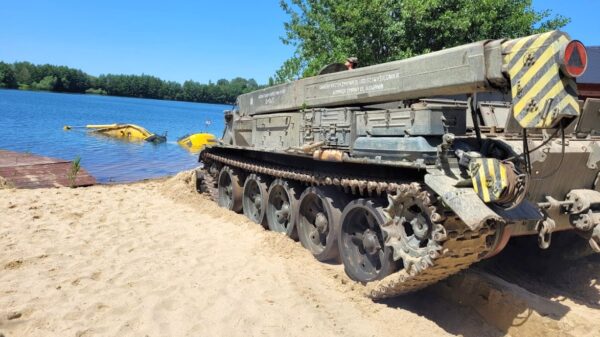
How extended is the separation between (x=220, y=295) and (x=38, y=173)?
10297mm

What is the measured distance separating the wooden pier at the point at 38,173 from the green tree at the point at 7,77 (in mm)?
95594

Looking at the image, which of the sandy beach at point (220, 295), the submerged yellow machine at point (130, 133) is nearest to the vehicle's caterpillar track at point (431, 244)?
the sandy beach at point (220, 295)

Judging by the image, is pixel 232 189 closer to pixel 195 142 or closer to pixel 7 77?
pixel 195 142

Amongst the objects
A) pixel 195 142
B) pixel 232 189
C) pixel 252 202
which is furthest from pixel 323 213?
pixel 195 142

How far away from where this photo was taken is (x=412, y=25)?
43.8ft

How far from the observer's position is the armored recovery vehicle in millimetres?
4156

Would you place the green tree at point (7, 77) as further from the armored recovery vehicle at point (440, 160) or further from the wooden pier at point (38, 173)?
the armored recovery vehicle at point (440, 160)

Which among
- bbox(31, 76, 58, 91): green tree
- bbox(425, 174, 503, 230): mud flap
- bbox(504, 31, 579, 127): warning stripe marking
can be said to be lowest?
bbox(425, 174, 503, 230): mud flap

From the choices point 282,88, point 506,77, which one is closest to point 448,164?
point 506,77

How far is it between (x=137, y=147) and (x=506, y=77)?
26.5 m

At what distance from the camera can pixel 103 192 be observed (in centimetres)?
1198

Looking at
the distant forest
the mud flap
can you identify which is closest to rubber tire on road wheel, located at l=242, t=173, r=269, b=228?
the mud flap

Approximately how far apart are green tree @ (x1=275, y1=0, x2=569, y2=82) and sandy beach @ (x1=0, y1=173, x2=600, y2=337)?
305 inches

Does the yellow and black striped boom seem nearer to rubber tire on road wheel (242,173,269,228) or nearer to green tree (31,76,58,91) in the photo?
rubber tire on road wheel (242,173,269,228)
